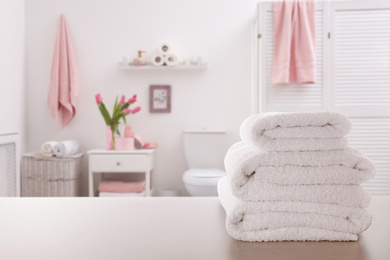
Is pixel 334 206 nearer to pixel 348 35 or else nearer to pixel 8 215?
pixel 8 215

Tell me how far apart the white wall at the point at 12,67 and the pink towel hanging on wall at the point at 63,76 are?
0.89ft

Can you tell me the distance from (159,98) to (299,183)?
318cm

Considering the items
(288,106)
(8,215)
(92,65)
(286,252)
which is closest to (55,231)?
(8,215)

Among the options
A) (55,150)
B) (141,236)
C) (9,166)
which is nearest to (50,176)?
(55,150)

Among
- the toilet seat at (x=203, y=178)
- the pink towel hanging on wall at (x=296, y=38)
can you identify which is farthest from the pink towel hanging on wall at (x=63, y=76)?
the pink towel hanging on wall at (x=296, y=38)

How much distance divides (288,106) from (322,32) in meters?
0.64

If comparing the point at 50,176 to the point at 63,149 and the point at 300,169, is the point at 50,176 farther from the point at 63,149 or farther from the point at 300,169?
the point at 300,169

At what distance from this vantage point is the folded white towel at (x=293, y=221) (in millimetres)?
575

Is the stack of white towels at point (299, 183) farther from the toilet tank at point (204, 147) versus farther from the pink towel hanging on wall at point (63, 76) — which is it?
the pink towel hanging on wall at point (63, 76)

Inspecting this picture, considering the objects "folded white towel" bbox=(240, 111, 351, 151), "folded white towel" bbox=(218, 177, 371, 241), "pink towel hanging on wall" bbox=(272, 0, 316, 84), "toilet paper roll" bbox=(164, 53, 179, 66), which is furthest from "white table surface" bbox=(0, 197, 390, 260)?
"toilet paper roll" bbox=(164, 53, 179, 66)

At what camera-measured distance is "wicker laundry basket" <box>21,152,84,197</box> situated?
3309mm

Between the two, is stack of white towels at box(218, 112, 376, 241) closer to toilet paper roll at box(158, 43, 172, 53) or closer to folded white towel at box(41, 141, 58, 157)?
folded white towel at box(41, 141, 58, 157)

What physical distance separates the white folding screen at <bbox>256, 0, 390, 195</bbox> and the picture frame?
924mm

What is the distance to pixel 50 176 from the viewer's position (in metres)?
3.31
